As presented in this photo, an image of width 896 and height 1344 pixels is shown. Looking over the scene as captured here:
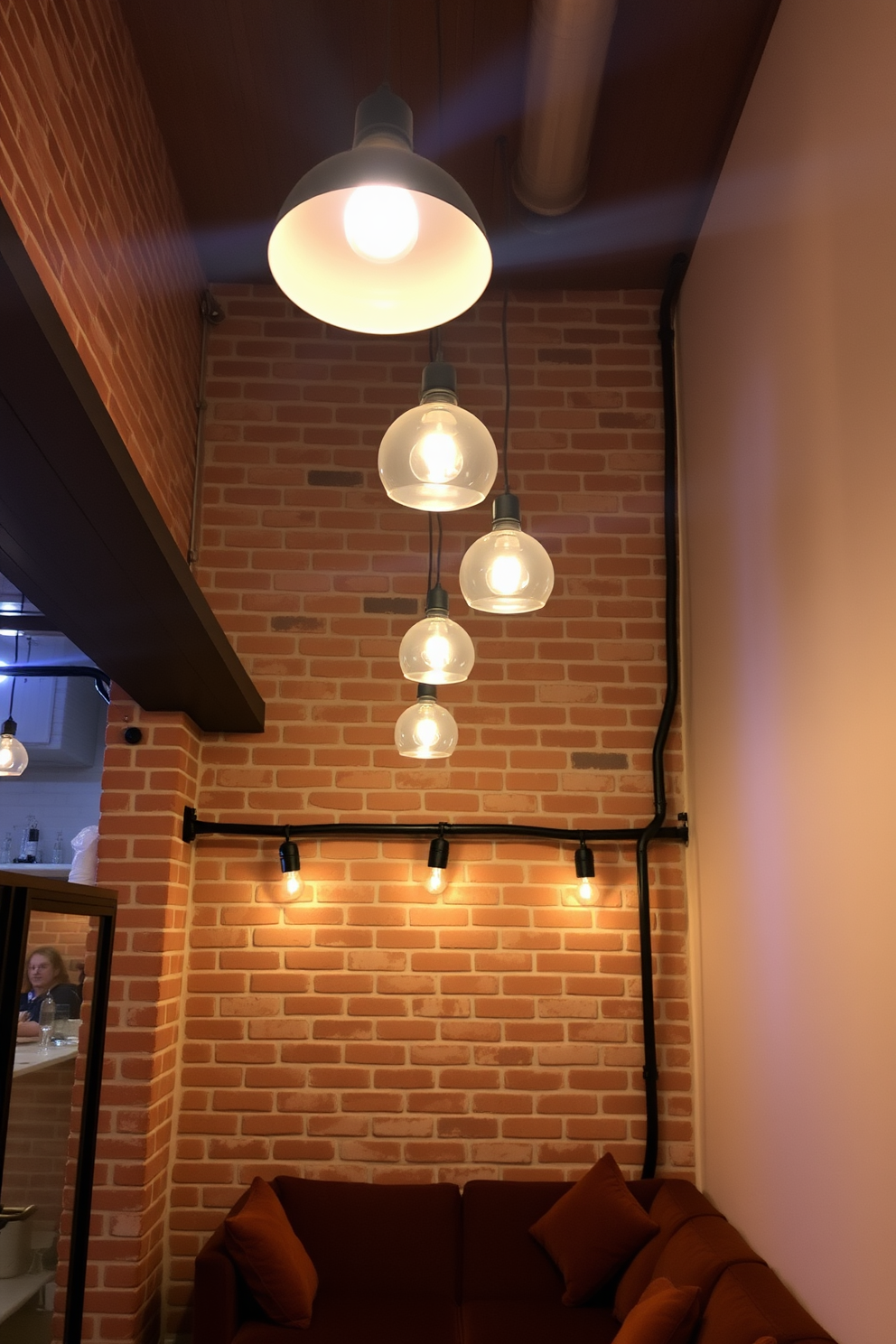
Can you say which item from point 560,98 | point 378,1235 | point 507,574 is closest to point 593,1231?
point 378,1235

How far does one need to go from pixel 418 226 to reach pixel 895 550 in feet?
3.94

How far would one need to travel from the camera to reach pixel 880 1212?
2.01m

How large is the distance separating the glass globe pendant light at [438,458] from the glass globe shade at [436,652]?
796mm

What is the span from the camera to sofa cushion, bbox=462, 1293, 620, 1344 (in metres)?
2.78

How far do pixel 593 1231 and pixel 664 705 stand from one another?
171 cm

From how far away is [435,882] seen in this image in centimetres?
365

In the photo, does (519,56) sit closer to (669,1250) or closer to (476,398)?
(476,398)

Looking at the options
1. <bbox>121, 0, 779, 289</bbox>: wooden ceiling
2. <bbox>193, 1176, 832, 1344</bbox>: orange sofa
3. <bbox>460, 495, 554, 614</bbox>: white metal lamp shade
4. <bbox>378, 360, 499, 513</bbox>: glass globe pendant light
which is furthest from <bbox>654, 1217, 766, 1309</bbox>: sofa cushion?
<bbox>121, 0, 779, 289</bbox>: wooden ceiling

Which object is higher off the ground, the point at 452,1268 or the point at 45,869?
the point at 45,869

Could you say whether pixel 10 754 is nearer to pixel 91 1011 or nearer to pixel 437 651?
pixel 91 1011

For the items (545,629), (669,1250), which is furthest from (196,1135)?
(545,629)

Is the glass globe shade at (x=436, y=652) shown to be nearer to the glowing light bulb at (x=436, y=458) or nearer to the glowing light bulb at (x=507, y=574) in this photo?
the glowing light bulb at (x=507, y=574)

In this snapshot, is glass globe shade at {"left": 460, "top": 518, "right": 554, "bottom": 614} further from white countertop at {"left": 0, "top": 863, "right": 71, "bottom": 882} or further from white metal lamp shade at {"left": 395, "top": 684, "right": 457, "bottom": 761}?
white countertop at {"left": 0, "top": 863, "right": 71, "bottom": 882}

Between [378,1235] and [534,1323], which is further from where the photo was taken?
[378,1235]
